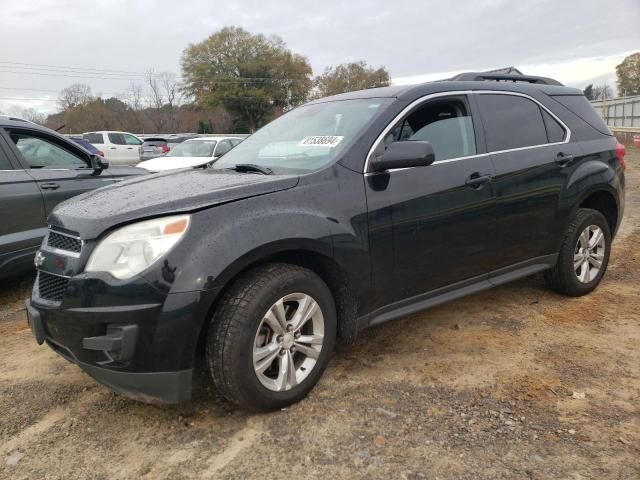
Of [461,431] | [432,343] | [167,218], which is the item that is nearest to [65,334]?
[167,218]

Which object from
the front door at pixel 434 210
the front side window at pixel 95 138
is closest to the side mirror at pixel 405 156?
the front door at pixel 434 210

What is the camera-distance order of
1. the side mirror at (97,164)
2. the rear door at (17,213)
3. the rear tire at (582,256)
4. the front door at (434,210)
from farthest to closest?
1. the side mirror at (97,164)
2. the rear door at (17,213)
3. the rear tire at (582,256)
4. the front door at (434,210)

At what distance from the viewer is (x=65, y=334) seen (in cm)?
249

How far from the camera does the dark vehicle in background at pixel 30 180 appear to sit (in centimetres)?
457

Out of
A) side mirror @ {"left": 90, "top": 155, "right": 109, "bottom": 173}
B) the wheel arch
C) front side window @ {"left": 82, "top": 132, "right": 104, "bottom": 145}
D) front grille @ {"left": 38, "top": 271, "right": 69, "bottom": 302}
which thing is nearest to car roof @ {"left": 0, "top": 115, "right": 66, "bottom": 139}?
side mirror @ {"left": 90, "top": 155, "right": 109, "bottom": 173}

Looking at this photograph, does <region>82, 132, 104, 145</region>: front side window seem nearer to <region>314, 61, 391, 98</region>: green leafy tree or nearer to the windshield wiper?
the windshield wiper

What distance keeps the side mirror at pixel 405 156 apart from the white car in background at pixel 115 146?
21215 millimetres

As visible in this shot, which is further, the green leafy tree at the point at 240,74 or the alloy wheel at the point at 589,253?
the green leafy tree at the point at 240,74

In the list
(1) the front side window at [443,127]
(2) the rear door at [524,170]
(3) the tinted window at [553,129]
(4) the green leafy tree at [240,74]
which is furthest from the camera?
(4) the green leafy tree at [240,74]

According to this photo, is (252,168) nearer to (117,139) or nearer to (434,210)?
(434,210)

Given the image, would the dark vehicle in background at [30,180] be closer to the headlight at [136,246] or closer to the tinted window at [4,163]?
the tinted window at [4,163]

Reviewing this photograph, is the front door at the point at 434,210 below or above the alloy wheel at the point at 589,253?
above

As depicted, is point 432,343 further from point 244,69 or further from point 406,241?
point 244,69

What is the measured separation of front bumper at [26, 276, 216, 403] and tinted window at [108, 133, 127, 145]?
74.1 ft
